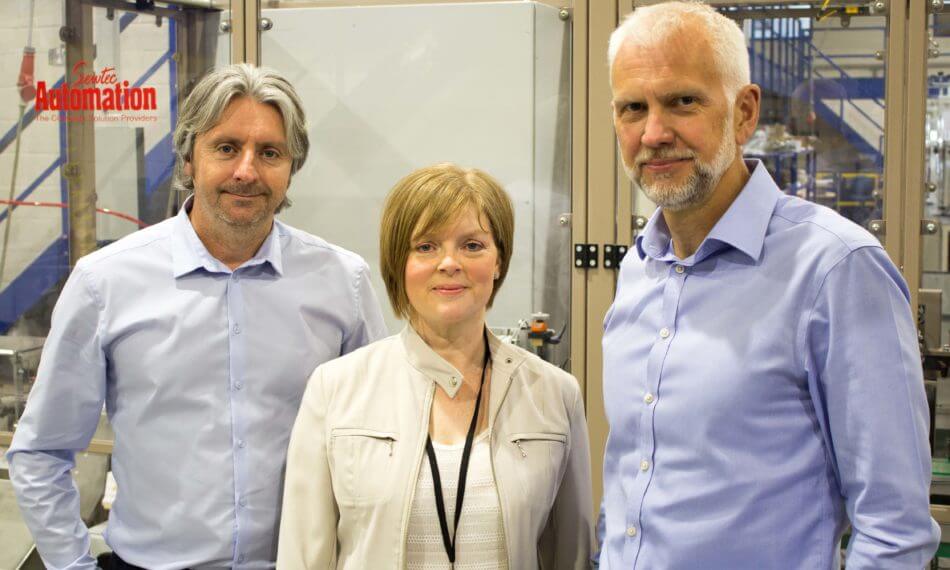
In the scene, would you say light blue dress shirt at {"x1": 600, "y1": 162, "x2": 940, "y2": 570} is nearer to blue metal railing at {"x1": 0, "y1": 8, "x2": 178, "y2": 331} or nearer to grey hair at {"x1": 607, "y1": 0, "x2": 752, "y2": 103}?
grey hair at {"x1": 607, "y1": 0, "x2": 752, "y2": 103}

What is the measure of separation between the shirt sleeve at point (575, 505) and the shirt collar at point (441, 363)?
5.4 inches

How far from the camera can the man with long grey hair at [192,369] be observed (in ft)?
5.52

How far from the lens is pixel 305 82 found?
2.99m

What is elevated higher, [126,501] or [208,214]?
[208,214]

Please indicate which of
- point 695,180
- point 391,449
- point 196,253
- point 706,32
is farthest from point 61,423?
point 706,32

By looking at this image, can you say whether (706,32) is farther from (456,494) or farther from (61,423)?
(61,423)

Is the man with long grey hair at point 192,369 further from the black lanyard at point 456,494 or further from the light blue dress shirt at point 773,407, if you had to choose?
the light blue dress shirt at point 773,407

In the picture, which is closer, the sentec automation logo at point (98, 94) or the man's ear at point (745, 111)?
the man's ear at point (745, 111)

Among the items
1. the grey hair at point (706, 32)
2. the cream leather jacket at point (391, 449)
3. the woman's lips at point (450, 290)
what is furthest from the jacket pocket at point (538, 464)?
the grey hair at point (706, 32)

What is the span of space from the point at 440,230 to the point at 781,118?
1602 mm

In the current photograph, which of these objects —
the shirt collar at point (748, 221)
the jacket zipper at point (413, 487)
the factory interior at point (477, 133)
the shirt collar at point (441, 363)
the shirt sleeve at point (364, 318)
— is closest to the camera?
the shirt collar at point (748, 221)

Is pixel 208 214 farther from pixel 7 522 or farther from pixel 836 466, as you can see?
pixel 7 522

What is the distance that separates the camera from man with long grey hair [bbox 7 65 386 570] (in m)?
1.68

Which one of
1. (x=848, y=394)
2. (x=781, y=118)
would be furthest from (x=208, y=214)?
(x=781, y=118)
